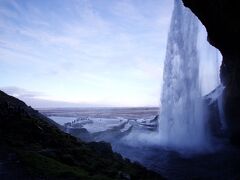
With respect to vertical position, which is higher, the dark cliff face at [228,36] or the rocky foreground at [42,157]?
the dark cliff face at [228,36]

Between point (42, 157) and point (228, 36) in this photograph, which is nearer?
point (42, 157)

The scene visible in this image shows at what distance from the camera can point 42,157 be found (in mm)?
17750

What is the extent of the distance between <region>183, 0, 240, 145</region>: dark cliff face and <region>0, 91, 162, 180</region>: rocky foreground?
15.7 meters

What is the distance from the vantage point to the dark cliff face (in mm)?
28105

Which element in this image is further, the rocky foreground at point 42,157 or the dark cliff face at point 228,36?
the dark cliff face at point 228,36

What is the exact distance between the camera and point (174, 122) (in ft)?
210

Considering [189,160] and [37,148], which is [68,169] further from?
[189,160]

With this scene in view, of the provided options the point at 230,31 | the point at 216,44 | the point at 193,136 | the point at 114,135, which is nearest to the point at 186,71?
the point at 193,136

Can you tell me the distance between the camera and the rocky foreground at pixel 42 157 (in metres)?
15.9

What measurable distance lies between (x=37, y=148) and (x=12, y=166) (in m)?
3.60

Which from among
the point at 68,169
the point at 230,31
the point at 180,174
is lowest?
the point at 180,174

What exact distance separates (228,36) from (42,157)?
22845 mm

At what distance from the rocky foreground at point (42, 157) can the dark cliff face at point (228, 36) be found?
51.5 ft

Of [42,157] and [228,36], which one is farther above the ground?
[228,36]
